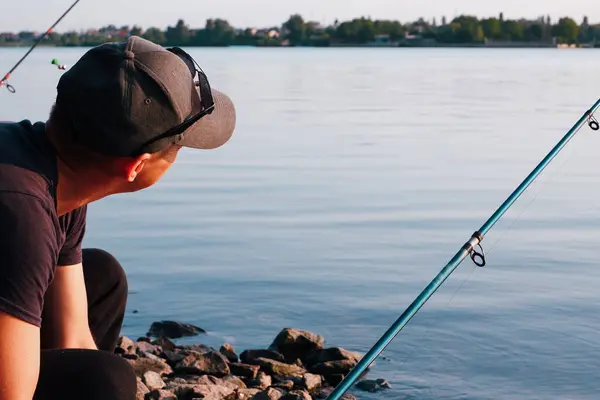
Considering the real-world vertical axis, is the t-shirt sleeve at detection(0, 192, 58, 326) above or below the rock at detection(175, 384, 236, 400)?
above

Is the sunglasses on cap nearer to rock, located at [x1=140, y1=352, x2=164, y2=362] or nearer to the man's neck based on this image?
the man's neck

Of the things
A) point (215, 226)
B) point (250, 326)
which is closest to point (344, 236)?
point (215, 226)

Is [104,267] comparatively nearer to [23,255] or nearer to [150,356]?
[23,255]

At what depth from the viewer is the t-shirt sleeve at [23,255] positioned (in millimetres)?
2062

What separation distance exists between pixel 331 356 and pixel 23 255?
3138 mm

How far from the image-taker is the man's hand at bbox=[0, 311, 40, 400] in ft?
6.81

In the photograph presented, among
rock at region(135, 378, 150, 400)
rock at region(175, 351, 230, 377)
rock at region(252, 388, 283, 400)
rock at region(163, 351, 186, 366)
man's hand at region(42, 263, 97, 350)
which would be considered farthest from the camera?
rock at region(163, 351, 186, 366)

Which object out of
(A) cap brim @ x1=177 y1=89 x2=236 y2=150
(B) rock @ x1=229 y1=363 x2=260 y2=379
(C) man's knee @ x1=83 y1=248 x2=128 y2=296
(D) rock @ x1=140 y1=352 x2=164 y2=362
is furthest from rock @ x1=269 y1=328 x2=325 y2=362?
(A) cap brim @ x1=177 y1=89 x2=236 y2=150

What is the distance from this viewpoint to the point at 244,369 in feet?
15.9

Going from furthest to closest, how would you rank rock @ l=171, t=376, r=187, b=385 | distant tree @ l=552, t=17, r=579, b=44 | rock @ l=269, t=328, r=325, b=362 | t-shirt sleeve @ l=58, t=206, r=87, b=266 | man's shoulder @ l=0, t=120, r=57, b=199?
distant tree @ l=552, t=17, r=579, b=44, rock @ l=269, t=328, r=325, b=362, rock @ l=171, t=376, r=187, b=385, t-shirt sleeve @ l=58, t=206, r=87, b=266, man's shoulder @ l=0, t=120, r=57, b=199

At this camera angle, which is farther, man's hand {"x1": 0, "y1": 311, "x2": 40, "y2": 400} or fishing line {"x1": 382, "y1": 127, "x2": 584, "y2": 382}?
fishing line {"x1": 382, "y1": 127, "x2": 584, "y2": 382}

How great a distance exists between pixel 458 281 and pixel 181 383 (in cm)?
272

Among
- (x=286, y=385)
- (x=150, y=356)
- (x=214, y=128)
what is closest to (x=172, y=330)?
(x=150, y=356)

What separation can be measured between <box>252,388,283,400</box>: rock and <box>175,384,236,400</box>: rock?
0.14 meters
